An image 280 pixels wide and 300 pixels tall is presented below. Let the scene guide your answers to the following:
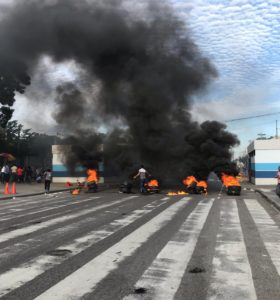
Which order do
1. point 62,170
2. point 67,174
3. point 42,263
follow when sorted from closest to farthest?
point 42,263 → point 67,174 → point 62,170

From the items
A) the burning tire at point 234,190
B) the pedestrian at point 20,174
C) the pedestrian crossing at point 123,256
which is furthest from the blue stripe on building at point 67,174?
the pedestrian crossing at point 123,256

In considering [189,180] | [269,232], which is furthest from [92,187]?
[269,232]

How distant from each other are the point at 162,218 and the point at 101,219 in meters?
1.72

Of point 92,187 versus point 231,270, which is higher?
point 92,187

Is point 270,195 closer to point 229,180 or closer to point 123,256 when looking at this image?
point 229,180

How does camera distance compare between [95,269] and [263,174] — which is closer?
[95,269]

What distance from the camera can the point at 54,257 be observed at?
22.8ft

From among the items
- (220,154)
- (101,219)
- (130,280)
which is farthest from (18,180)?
(130,280)

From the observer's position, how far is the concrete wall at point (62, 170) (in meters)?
36.5

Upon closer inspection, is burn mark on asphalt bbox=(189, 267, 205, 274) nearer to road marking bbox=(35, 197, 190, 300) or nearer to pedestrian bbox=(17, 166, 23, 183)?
road marking bbox=(35, 197, 190, 300)

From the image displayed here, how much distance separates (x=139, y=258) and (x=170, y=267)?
28.9 inches

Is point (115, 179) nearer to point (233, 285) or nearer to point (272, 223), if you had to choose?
point (272, 223)

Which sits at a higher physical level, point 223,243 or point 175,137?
point 175,137

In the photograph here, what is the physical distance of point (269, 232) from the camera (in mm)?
9719
